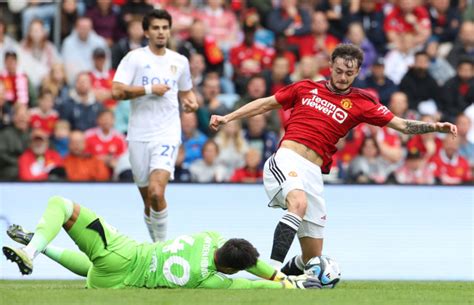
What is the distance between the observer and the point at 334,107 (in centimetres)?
1139

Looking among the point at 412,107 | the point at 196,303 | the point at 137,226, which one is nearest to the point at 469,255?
the point at 137,226

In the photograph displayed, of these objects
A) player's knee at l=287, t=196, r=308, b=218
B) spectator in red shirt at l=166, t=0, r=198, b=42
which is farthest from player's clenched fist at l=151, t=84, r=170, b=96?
spectator in red shirt at l=166, t=0, r=198, b=42

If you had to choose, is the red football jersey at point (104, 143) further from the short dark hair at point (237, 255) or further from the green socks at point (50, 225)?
the short dark hair at point (237, 255)

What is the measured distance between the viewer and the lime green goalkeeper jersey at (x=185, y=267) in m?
9.94

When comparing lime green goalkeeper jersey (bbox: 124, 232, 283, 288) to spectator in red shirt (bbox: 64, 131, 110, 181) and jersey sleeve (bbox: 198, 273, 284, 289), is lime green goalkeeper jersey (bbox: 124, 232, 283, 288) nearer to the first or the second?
jersey sleeve (bbox: 198, 273, 284, 289)

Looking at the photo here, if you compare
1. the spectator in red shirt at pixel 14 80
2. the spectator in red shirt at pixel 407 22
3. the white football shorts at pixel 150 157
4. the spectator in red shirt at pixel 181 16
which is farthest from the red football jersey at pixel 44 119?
the spectator in red shirt at pixel 407 22

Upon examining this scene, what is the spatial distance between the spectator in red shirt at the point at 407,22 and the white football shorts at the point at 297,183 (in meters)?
9.99

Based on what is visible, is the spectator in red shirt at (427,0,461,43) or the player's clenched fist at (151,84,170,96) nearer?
the player's clenched fist at (151,84,170,96)

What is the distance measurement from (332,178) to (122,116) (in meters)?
3.45

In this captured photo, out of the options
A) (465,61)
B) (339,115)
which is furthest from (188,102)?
(465,61)

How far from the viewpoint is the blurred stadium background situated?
14930mm

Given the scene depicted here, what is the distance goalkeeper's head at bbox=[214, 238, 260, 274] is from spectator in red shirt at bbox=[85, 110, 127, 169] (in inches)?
308

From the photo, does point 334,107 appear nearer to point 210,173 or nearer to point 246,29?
point 210,173

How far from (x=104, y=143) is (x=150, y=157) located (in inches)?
166
